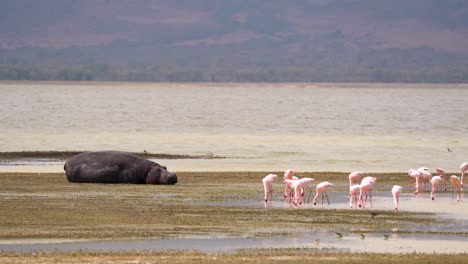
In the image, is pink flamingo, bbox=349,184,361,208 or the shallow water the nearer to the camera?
the shallow water

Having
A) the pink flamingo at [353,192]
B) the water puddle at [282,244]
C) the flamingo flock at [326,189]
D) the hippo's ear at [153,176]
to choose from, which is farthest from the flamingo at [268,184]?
the water puddle at [282,244]

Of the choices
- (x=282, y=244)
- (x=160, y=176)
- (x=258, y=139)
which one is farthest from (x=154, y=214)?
(x=258, y=139)

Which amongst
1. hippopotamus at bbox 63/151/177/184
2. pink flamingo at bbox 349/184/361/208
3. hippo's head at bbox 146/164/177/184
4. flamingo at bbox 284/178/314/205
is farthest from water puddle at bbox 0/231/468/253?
hippopotamus at bbox 63/151/177/184

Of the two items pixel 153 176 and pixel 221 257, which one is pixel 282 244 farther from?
pixel 153 176

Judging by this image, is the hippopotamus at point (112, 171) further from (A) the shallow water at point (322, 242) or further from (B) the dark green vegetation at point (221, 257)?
(B) the dark green vegetation at point (221, 257)

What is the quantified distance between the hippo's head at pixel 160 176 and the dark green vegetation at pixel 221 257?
12140 millimetres

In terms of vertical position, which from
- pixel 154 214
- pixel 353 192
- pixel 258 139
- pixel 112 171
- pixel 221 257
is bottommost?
Answer: pixel 221 257

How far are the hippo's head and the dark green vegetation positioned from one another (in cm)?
1214

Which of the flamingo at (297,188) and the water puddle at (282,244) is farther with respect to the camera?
the flamingo at (297,188)

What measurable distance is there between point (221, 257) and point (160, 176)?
13.0m

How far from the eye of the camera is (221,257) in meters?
18.8

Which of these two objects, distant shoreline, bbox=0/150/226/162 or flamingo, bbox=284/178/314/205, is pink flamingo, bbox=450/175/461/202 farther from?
distant shoreline, bbox=0/150/226/162

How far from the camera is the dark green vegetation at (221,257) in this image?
18375 millimetres

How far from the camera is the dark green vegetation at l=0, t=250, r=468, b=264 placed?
60.3 ft
